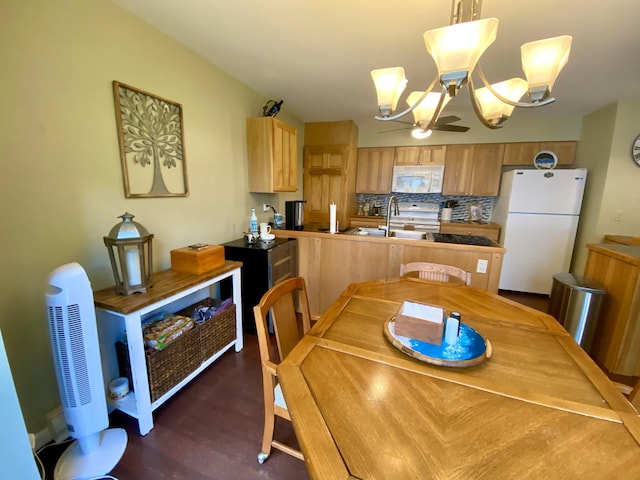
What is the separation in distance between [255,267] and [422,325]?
164cm

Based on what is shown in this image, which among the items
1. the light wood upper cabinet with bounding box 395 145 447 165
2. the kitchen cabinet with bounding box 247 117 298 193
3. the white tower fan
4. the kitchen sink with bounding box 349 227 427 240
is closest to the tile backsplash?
the light wood upper cabinet with bounding box 395 145 447 165

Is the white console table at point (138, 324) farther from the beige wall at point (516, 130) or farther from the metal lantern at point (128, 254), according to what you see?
the beige wall at point (516, 130)

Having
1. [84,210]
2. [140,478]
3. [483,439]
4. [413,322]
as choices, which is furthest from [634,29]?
[140,478]

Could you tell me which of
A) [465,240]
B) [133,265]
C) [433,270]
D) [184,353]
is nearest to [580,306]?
[465,240]

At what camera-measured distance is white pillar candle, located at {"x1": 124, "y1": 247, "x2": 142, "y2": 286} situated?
142 cm

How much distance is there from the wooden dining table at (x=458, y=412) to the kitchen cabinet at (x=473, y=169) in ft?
10.9

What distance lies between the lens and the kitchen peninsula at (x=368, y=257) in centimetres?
222

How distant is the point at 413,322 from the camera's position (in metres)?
1.02

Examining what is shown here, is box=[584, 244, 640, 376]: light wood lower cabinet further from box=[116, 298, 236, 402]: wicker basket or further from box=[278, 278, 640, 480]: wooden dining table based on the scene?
box=[116, 298, 236, 402]: wicker basket

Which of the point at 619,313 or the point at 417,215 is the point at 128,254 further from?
the point at 417,215

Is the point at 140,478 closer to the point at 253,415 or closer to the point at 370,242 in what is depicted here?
the point at 253,415

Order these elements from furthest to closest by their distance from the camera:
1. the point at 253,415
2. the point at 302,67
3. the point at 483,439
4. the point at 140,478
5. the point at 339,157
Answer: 1. the point at 339,157
2. the point at 302,67
3. the point at 253,415
4. the point at 140,478
5. the point at 483,439

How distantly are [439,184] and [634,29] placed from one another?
247 cm

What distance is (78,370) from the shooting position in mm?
1187
